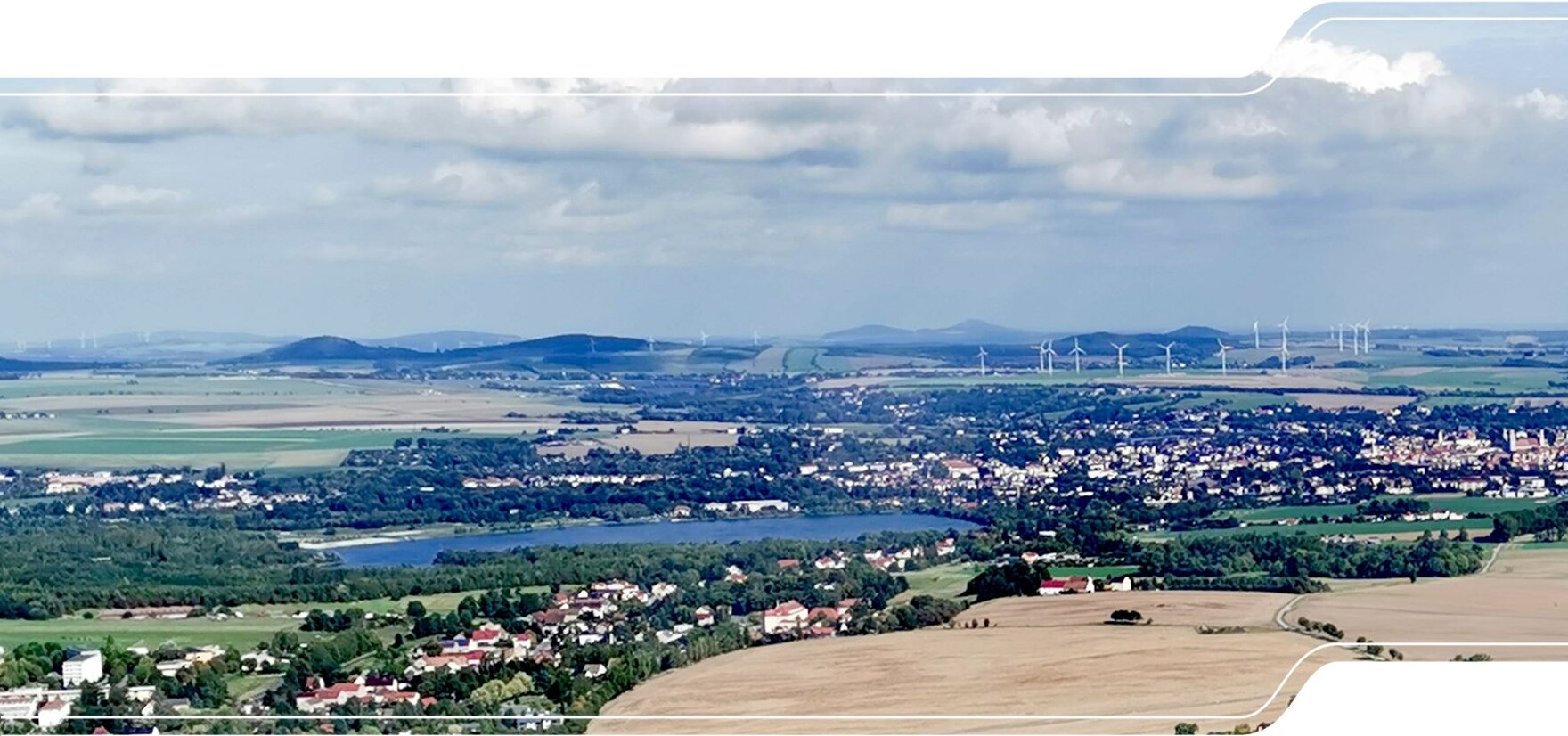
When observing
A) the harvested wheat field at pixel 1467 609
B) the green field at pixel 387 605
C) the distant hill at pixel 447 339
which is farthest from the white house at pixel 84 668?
the harvested wheat field at pixel 1467 609

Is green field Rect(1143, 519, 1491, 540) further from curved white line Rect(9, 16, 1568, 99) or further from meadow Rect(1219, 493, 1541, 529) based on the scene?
curved white line Rect(9, 16, 1568, 99)

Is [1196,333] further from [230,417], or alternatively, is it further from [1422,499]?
[230,417]

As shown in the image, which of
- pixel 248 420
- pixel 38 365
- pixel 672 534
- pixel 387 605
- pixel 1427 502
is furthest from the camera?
pixel 248 420

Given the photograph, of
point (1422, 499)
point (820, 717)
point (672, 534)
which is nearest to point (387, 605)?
point (672, 534)

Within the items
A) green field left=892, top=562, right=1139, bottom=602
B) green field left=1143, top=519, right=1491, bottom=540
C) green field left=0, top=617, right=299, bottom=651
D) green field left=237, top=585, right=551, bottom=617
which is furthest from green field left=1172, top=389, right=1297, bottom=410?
green field left=0, top=617, right=299, bottom=651

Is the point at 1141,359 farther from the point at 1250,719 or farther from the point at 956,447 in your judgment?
the point at 1250,719

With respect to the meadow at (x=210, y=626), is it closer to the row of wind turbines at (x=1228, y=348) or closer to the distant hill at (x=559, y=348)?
the distant hill at (x=559, y=348)

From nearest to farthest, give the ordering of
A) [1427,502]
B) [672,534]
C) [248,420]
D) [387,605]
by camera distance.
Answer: [387,605]
[672,534]
[1427,502]
[248,420]
